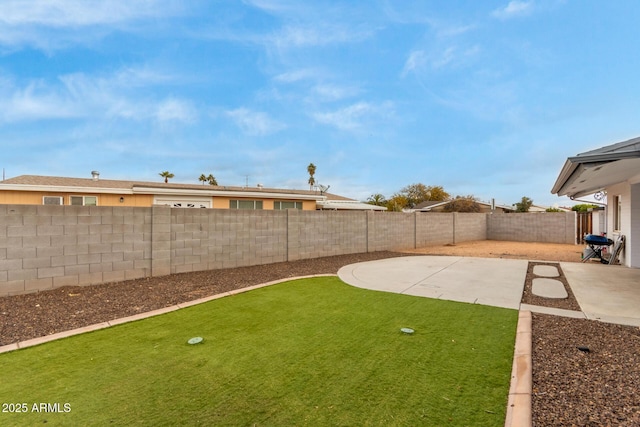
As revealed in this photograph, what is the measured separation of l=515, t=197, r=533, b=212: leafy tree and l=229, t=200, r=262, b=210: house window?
123 ft

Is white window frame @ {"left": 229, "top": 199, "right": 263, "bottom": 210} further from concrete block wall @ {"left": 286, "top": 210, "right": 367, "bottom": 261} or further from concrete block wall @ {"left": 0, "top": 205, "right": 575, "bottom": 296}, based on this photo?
concrete block wall @ {"left": 0, "top": 205, "right": 575, "bottom": 296}

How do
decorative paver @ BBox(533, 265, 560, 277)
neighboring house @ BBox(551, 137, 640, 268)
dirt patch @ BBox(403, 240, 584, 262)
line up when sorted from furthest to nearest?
dirt patch @ BBox(403, 240, 584, 262) < decorative paver @ BBox(533, 265, 560, 277) < neighboring house @ BBox(551, 137, 640, 268)

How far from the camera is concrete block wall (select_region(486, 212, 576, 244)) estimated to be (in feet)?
60.4

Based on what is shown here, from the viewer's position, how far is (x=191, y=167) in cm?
2320

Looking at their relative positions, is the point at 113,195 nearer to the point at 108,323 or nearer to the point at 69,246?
the point at 69,246

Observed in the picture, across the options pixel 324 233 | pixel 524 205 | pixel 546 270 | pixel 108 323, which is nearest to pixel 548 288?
pixel 546 270

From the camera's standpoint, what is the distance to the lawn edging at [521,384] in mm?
2336

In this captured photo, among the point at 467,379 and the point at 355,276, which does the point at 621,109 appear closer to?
the point at 355,276

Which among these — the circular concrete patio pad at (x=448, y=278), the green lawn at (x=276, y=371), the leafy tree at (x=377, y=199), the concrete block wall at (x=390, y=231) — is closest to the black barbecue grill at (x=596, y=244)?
the circular concrete patio pad at (x=448, y=278)

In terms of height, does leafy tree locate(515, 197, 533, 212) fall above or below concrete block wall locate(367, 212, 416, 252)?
above

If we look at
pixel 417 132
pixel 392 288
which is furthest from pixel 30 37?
pixel 417 132

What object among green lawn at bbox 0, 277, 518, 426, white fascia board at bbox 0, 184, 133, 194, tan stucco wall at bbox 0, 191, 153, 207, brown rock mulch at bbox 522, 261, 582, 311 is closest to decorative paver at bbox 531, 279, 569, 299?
brown rock mulch at bbox 522, 261, 582, 311

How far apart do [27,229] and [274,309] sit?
4785 mm

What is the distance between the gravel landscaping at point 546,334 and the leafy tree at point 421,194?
41264mm
